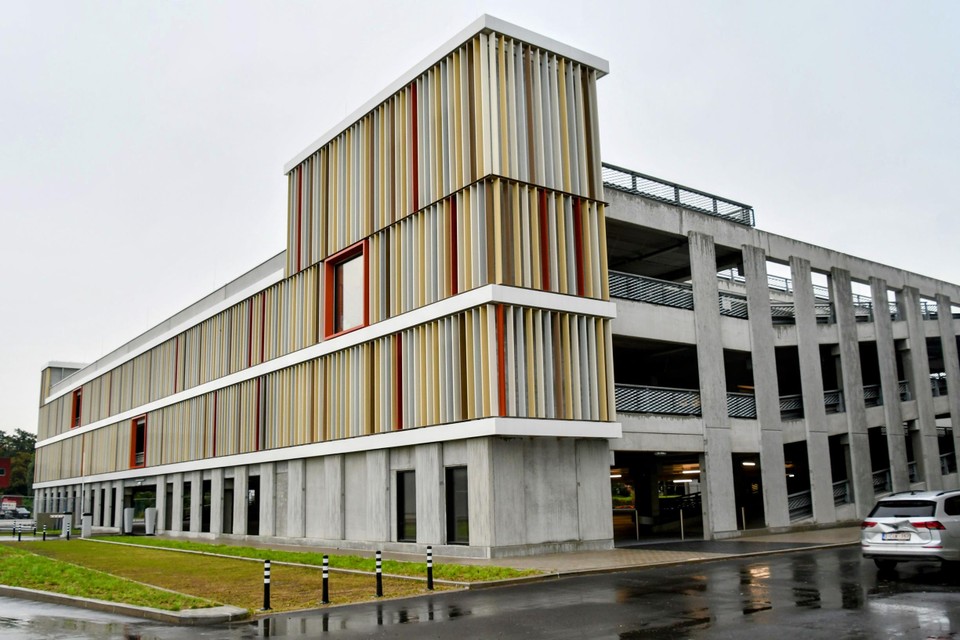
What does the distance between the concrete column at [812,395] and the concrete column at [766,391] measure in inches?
65.0

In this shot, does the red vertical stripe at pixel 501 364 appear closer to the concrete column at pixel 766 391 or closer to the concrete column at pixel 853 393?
the concrete column at pixel 766 391

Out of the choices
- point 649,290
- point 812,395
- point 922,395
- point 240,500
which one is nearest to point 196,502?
point 240,500

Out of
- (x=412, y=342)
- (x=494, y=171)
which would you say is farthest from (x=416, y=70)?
(x=412, y=342)

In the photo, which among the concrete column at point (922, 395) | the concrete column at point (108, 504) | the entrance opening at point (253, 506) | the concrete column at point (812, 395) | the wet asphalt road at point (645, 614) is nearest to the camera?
the wet asphalt road at point (645, 614)

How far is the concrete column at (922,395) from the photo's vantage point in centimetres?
3941

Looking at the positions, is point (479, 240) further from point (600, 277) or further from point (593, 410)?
point (593, 410)

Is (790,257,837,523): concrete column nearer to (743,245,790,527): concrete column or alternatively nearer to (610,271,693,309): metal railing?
(743,245,790,527): concrete column

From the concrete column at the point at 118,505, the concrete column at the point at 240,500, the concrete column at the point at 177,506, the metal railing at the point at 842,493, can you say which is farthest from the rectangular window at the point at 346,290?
the concrete column at the point at 118,505

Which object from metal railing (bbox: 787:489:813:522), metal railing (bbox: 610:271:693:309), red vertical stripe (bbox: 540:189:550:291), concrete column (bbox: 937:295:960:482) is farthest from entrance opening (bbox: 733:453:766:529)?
red vertical stripe (bbox: 540:189:550:291)

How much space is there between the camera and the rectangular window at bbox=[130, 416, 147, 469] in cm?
5355

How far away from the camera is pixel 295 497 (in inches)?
1371

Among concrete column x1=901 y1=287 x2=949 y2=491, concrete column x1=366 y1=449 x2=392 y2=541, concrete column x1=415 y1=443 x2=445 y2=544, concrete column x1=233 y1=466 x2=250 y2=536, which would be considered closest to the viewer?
concrete column x1=415 y1=443 x2=445 y2=544

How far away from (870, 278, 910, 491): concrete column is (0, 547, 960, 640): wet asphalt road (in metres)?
21.8

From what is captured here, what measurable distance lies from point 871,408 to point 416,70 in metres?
25.2
